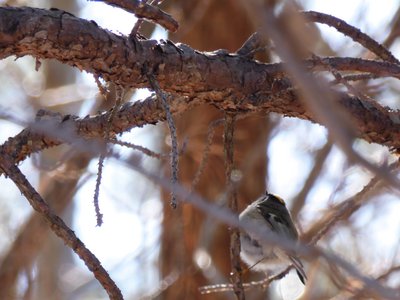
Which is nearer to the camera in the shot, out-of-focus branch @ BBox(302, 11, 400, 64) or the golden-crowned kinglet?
out-of-focus branch @ BBox(302, 11, 400, 64)

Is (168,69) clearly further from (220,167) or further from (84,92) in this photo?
(84,92)

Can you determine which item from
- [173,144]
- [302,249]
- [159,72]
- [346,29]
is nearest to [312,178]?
[346,29]

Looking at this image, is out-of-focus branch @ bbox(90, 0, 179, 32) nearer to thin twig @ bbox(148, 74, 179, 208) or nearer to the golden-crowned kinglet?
thin twig @ bbox(148, 74, 179, 208)

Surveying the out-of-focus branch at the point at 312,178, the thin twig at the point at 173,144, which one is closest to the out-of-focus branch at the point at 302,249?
→ the thin twig at the point at 173,144

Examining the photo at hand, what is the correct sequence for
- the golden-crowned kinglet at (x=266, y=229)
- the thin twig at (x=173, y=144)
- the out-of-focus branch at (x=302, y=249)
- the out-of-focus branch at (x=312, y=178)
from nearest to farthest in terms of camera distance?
the out-of-focus branch at (x=302, y=249) < the thin twig at (x=173, y=144) < the golden-crowned kinglet at (x=266, y=229) < the out-of-focus branch at (x=312, y=178)

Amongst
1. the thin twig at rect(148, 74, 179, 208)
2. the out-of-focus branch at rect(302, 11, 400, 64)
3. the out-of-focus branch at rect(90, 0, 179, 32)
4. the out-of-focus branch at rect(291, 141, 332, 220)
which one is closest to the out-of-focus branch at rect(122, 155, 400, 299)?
the thin twig at rect(148, 74, 179, 208)

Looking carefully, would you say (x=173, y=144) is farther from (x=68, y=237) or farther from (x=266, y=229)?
(x=266, y=229)

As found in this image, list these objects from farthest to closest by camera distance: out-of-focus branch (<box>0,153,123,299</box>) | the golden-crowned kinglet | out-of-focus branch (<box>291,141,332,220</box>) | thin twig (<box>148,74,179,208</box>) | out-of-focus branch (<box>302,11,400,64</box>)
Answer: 1. out-of-focus branch (<box>291,141,332,220</box>)
2. the golden-crowned kinglet
3. out-of-focus branch (<box>302,11,400,64</box>)
4. out-of-focus branch (<box>0,153,123,299</box>)
5. thin twig (<box>148,74,179,208</box>)

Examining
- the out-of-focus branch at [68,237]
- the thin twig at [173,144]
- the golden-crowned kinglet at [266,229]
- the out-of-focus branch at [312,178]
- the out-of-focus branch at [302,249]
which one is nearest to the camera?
the out-of-focus branch at [302,249]

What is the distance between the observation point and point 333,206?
3371mm

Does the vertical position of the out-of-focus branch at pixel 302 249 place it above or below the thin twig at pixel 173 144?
below

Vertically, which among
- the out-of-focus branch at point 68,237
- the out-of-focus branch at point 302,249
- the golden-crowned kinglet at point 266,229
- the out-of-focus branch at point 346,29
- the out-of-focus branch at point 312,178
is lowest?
the out-of-focus branch at point 302,249

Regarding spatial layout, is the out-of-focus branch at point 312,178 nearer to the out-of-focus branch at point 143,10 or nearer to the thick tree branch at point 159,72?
the thick tree branch at point 159,72

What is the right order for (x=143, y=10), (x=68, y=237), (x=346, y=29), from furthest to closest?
1. (x=346, y=29)
2. (x=68, y=237)
3. (x=143, y=10)
